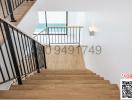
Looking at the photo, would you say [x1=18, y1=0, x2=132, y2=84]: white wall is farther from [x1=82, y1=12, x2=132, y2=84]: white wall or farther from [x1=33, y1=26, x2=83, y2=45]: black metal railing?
[x1=33, y1=26, x2=83, y2=45]: black metal railing

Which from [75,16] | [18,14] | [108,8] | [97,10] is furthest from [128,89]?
[75,16]

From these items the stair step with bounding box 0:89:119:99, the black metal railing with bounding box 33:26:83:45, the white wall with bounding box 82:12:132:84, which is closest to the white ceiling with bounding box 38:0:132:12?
the white wall with bounding box 82:12:132:84

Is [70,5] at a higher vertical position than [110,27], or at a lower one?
higher

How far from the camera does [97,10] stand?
18.9ft

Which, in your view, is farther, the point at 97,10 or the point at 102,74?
the point at 97,10

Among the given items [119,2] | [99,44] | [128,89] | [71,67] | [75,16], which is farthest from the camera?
[75,16]

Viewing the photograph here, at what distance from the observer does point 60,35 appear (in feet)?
33.6

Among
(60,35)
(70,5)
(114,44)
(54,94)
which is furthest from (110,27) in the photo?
(60,35)

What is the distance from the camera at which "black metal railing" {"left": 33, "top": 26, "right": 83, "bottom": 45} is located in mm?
9461

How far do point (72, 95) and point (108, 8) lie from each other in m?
2.54

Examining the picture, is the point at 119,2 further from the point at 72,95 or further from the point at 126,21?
the point at 72,95

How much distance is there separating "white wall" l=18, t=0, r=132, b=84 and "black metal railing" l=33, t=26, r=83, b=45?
2969 mm

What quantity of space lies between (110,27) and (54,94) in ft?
7.15

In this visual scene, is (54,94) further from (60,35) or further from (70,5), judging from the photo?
(60,35)
